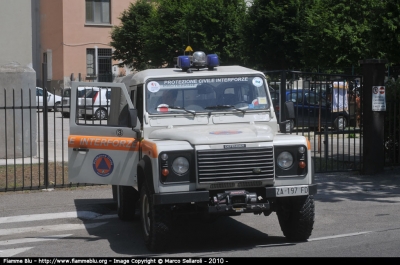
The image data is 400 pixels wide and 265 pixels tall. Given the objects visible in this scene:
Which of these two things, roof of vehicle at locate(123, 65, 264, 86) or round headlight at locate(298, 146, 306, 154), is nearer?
round headlight at locate(298, 146, 306, 154)

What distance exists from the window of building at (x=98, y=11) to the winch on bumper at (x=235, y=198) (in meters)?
41.3

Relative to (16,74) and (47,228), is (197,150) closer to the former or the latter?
(47,228)

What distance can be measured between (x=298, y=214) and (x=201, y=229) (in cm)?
182

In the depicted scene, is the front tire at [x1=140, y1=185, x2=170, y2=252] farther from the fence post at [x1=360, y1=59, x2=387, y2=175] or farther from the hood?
the fence post at [x1=360, y1=59, x2=387, y2=175]

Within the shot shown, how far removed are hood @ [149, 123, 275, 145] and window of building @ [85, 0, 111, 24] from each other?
40255mm

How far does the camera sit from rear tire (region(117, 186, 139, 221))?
9.77 m

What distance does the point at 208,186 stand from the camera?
723 cm

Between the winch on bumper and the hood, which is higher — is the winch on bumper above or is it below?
below

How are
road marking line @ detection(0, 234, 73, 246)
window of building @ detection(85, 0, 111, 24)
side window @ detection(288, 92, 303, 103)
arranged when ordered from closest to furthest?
1. road marking line @ detection(0, 234, 73, 246)
2. side window @ detection(288, 92, 303, 103)
3. window of building @ detection(85, 0, 111, 24)

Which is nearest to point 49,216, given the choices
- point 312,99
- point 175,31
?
point 312,99

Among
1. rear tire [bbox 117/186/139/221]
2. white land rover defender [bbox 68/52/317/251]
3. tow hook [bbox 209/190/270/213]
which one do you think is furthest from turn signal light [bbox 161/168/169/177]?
rear tire [bbox 117/186/139/221]

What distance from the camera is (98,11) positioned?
155ft

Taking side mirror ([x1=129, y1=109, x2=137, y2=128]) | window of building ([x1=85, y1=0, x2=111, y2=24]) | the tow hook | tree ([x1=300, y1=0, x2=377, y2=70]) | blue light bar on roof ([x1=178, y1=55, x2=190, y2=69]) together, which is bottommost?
the tow hook

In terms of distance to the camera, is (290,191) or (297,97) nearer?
(290,191)
